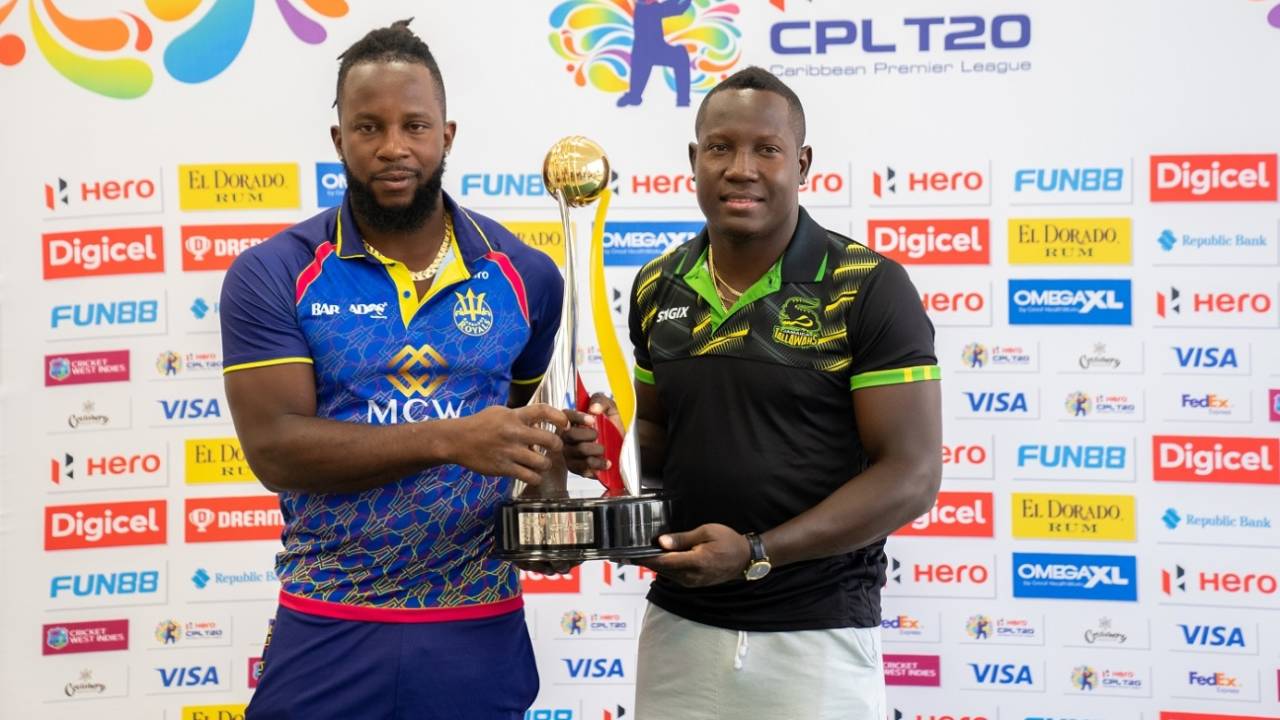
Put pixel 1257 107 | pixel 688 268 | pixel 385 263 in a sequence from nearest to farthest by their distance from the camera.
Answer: pixel 385 263 → pixel 688 268 → pixel 1257 107

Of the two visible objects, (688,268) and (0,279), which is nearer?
(688,268)

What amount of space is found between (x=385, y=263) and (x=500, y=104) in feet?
5.71

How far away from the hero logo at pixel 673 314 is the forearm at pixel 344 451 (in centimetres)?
45

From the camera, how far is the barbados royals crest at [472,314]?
187cm

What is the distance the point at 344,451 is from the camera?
1.75m

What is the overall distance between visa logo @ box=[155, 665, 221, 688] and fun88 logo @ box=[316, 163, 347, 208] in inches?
53.9

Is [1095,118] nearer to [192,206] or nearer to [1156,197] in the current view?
[1156,197]

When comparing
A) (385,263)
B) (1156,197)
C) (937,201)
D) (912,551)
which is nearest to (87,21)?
(385,263)

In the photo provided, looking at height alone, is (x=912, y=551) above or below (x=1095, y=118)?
below

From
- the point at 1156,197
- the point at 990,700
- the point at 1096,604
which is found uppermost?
the point at 1156,197

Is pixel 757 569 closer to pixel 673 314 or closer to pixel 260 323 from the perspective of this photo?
pixel 673 314

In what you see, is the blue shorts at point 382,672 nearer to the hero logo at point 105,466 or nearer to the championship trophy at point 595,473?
the championship trophy at point 595,473

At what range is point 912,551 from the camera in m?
3.48

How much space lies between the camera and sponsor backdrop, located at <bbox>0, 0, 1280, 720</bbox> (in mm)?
3393
